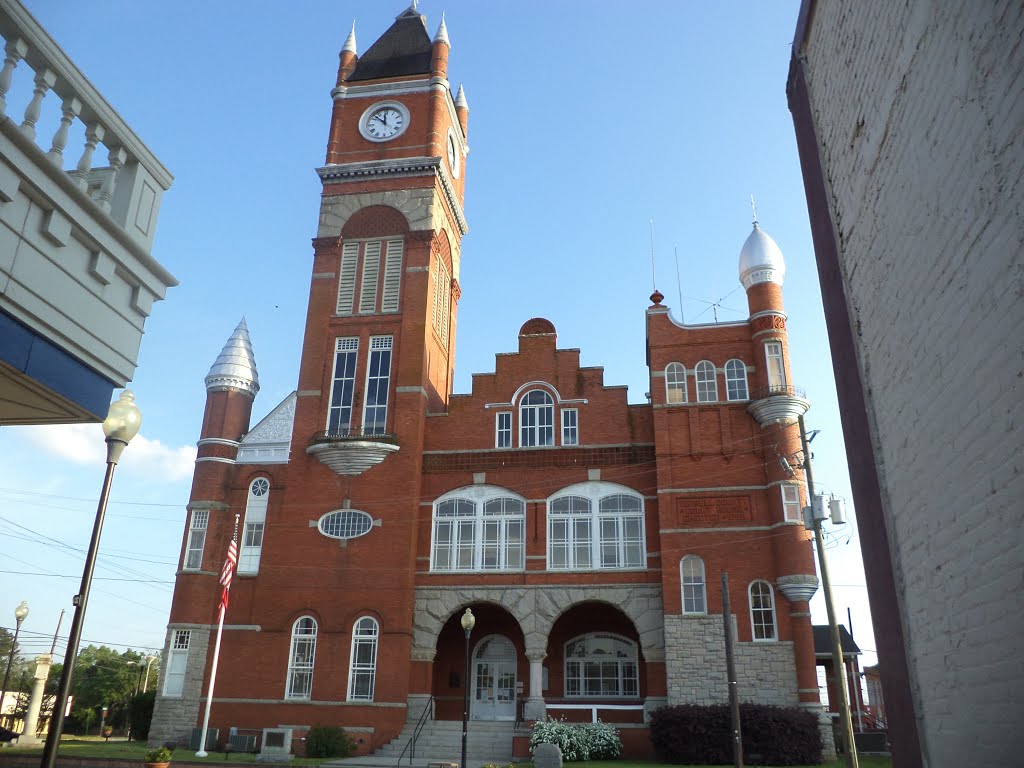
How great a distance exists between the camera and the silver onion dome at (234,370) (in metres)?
37.0

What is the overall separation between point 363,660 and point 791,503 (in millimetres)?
16410

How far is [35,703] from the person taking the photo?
31.7 m

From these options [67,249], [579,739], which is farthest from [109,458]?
[579,739]

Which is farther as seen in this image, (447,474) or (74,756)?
(447,474)

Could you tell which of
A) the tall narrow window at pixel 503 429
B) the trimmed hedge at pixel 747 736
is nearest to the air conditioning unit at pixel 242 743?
the tall narrow window at pixel 503 429

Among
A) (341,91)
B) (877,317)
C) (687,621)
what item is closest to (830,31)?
(877,317)

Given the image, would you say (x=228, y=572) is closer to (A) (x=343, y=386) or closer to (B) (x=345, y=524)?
(B) (x=345, y=524)

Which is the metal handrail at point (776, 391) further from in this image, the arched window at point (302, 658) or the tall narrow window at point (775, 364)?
the arched window at point (302, 658)

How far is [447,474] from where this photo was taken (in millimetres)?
33031

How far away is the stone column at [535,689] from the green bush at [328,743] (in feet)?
20.2

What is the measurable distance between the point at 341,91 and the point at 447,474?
19.8m

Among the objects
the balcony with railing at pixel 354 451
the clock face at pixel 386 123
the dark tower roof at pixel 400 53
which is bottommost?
the balcony with railing at pixel 354 451

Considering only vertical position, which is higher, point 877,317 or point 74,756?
point 877,317

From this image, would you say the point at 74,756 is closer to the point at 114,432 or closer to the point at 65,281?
the point at 114,432
